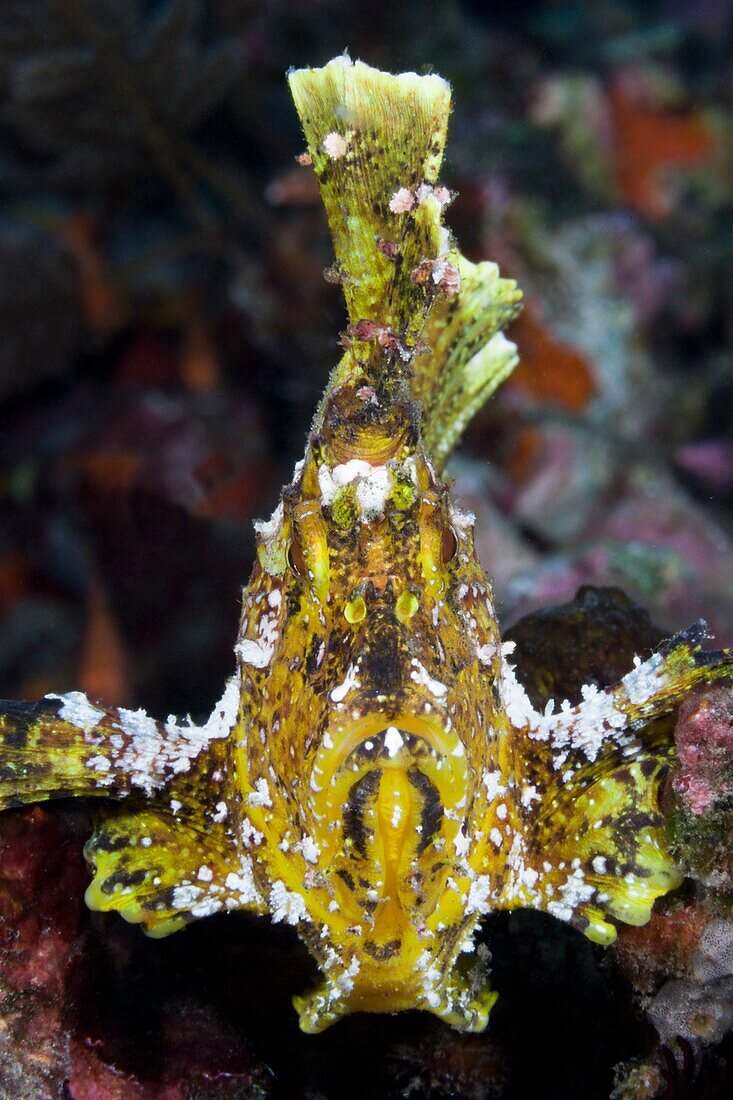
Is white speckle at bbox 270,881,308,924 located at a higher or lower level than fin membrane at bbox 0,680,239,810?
lower

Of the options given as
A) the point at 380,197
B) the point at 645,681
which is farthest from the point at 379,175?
the point at 645,681

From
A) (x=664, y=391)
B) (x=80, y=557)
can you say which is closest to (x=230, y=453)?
(x=80, y=557)

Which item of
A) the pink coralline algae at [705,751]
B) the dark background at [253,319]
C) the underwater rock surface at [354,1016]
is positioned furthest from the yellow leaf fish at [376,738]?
the dark background at [253,319]

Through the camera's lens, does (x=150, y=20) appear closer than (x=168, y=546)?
No

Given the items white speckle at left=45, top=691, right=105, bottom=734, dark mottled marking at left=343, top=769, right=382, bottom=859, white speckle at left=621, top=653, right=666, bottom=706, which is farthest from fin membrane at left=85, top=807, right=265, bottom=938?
white speckle at left=621, top=653, right=666, bottom=706

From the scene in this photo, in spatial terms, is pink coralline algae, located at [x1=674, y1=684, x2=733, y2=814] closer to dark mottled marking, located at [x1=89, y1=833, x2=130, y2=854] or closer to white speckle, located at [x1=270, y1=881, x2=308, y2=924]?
white speckle, located at [x1=270, y1=881, x2=308, y2=924]

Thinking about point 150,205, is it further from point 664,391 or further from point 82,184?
point 664,391
